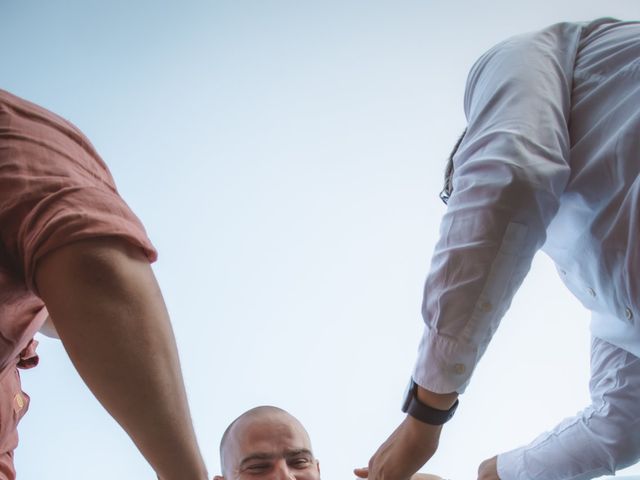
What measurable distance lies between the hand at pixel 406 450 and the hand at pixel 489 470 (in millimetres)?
693

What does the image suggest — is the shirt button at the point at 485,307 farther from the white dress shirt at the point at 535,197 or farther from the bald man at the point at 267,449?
the bald man at the point at 267,449

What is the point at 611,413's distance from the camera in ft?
3.84

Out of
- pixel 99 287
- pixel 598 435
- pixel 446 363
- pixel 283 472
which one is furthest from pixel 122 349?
pixel 598 435

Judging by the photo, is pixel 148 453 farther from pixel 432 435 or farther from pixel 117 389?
pixel 432 435

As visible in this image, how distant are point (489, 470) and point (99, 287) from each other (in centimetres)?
129

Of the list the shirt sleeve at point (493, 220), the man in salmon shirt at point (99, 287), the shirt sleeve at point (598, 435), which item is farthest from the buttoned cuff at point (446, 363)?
the shirt sleeve at point (598, 435)

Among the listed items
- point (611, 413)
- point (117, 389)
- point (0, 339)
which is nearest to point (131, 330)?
point (117, 389)

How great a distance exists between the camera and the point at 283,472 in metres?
1.34

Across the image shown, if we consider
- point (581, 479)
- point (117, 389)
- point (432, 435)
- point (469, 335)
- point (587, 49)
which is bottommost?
point (581, 479)

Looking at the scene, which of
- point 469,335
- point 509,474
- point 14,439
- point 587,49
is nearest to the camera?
point 469,335

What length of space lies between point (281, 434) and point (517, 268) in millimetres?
1032

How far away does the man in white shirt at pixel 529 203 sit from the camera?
69cm

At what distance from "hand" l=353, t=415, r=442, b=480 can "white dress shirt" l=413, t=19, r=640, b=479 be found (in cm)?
7

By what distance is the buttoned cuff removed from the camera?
0.71 metres
